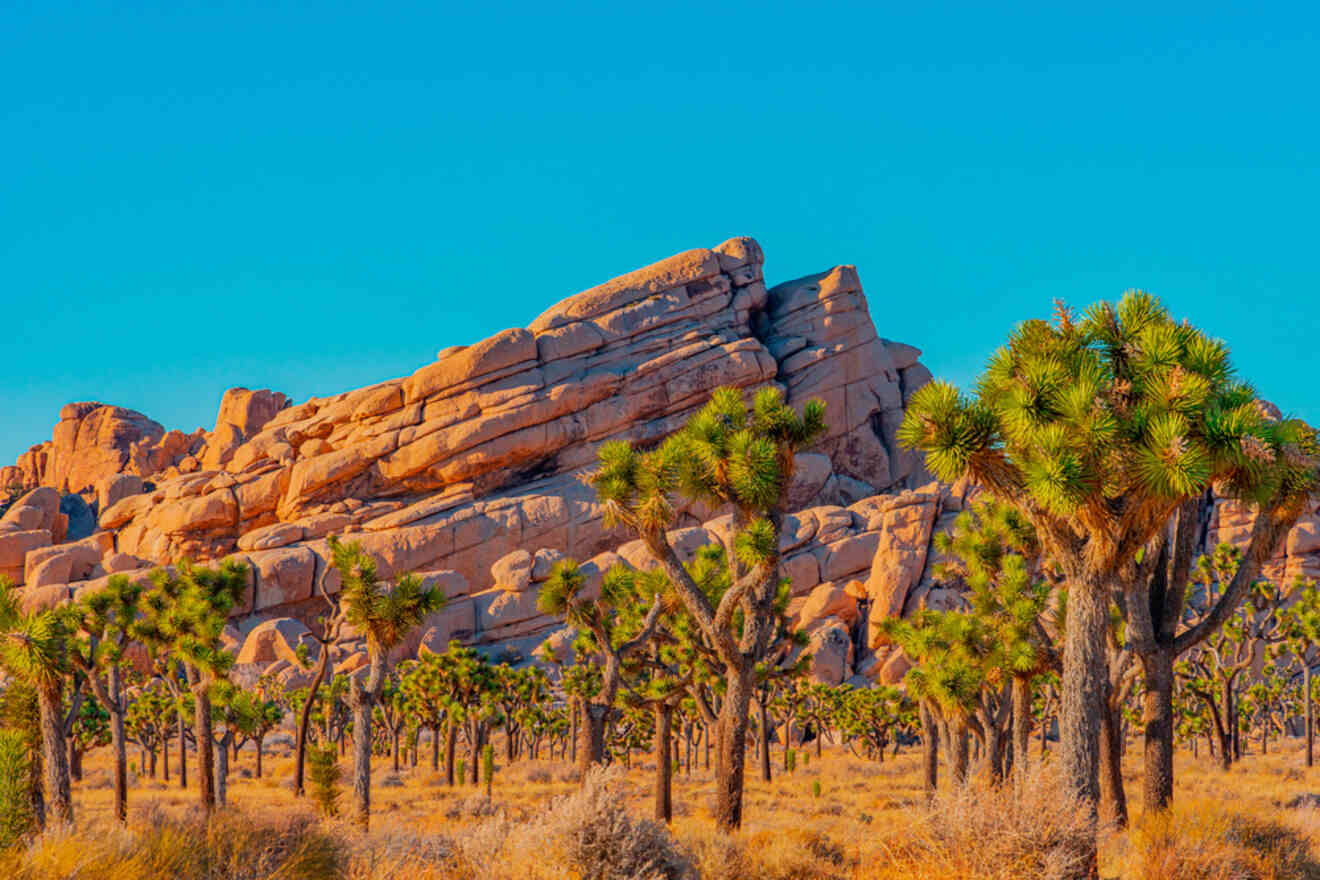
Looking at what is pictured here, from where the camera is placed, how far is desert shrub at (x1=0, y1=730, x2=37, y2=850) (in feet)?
25.6

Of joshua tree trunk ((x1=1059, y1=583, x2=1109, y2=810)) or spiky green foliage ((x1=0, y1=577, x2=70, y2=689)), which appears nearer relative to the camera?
joshua tree trunk ((x1=1059, y1=583, x2=1109, y2=810))

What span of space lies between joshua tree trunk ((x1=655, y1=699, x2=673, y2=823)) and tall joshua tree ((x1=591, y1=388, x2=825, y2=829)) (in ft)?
18.1

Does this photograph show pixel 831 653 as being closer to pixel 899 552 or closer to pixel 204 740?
pixel 899 552

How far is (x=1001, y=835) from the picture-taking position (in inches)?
362

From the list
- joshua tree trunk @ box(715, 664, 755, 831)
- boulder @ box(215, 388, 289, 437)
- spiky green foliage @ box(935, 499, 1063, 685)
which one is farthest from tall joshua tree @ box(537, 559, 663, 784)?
boulder @ box(215, 388, 289, 437)

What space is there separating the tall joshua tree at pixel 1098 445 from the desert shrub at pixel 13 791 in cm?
989

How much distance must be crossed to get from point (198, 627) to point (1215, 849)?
24083 mm

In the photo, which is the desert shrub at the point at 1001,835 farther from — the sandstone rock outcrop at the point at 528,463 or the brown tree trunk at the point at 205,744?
the sandstone rock outcrop at the point at 528,463

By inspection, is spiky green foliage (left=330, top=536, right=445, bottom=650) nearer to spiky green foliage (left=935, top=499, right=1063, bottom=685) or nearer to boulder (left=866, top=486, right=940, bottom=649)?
spiky green foliage (left=935, top=499, right=1063, bottom=685)

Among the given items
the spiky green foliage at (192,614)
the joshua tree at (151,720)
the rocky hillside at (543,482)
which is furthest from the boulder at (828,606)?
the spiky green foliage at (192,614)

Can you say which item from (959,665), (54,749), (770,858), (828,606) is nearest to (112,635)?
(54,749)

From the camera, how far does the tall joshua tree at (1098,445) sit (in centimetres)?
1161

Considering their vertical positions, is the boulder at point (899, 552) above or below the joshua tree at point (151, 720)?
above

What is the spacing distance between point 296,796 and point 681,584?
24.4 metres
